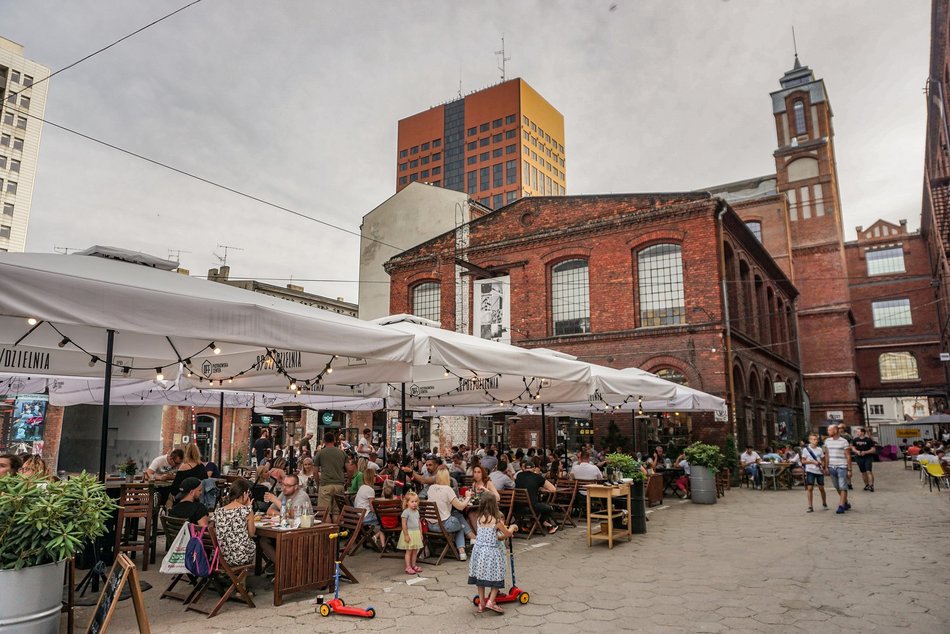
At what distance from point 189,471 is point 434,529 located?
351 cm

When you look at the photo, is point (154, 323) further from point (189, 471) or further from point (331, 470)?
point (331, 470)

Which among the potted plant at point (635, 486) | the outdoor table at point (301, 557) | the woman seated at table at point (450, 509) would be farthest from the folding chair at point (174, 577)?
the potted plant at point (635, 486)

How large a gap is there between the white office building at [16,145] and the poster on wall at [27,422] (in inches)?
1765

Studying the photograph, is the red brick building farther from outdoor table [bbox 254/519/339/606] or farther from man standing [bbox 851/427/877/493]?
outdoor table [bbox 254/519/339/606]

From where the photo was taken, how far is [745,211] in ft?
124

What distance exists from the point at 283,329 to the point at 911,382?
166ft

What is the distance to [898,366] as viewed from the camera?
44.4 meters

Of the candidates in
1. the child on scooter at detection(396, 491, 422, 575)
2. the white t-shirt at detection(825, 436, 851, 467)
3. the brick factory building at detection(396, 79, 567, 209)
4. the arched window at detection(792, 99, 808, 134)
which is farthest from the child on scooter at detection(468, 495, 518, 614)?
the brick factory building at detection(396, 79, 567, 209)

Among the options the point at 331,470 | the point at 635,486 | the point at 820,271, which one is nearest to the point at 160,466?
the point at 331,470

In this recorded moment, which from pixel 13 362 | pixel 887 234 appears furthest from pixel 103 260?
pixel 887 234

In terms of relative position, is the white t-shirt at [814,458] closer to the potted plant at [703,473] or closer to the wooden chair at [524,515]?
the potted plant at [703,473]

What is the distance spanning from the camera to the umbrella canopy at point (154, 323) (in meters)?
4.55

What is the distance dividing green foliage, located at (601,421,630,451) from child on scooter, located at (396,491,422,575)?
1435 centimetres

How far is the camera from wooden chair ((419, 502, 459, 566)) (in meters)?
7.89
